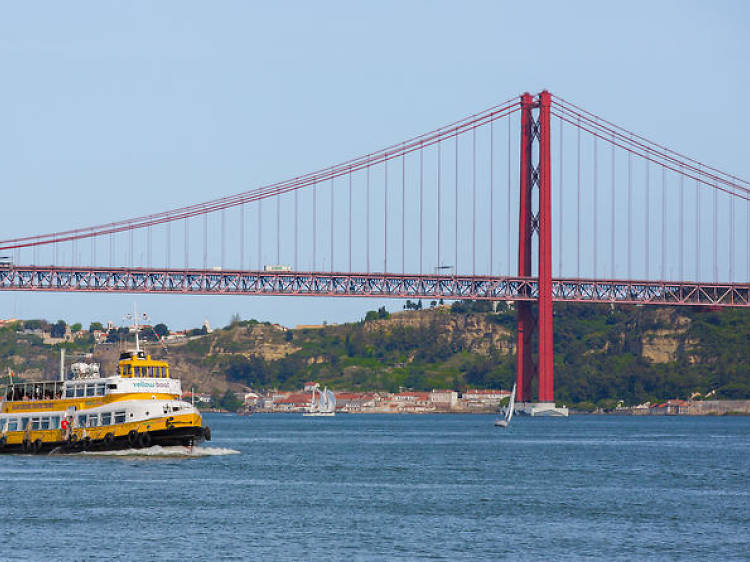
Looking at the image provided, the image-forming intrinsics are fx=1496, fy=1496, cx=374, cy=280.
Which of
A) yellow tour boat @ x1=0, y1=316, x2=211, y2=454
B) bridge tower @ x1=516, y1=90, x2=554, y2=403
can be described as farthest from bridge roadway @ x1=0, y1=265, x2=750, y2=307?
yellow tour boat @ x1=0, y1=316, x2=211, y2=454

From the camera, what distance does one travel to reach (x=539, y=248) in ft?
525

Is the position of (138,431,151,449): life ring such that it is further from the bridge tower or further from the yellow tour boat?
the bridge tower

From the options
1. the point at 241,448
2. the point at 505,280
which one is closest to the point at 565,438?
the point at 241,448

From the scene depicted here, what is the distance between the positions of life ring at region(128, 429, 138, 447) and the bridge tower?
83.2 metres

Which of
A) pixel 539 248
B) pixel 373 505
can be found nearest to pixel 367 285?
pixel 539 248

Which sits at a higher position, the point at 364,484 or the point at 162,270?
the point at 162,270

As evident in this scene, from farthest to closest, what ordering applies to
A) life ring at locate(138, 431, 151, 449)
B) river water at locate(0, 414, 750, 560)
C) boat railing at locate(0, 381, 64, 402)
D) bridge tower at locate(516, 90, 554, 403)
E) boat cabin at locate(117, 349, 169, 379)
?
bridge tower at locate(516, 90, 554, 403)
boat railing at locate(0, 381, 64, 402)
boat cabin at locate(117, 349, 169, 379)
life ring at locate(138, 431, 151, 449)
river water at locate(0, 414, 750, 560)

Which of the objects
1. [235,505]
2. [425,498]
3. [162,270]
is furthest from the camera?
[162,270]

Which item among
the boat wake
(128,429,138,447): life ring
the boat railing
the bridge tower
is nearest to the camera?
(128,429,138,447): life ring

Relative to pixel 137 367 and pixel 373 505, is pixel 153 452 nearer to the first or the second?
pixel 137 367

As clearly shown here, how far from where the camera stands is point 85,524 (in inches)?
2047

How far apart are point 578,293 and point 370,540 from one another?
12105 centimetres

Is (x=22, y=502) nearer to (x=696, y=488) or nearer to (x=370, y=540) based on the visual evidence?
(x=370, y=540)

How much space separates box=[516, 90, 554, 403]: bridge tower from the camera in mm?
158875
